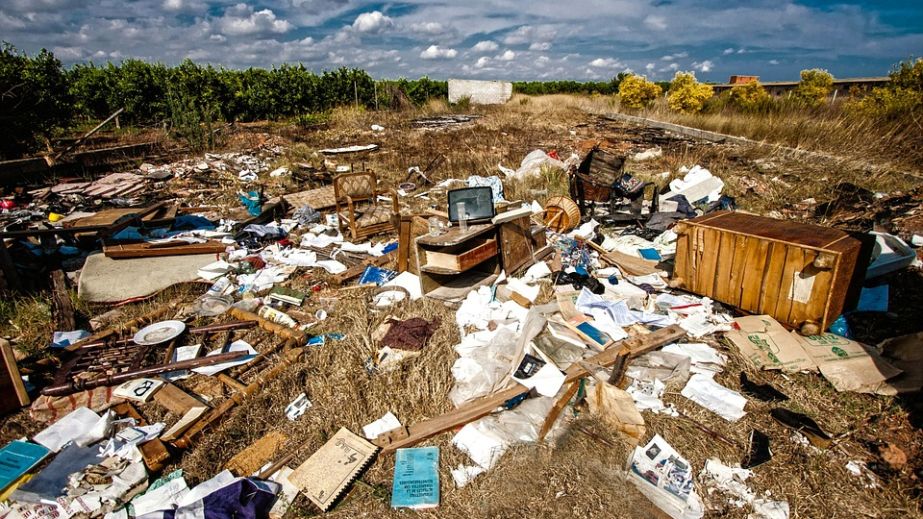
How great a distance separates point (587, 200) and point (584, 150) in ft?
16.2

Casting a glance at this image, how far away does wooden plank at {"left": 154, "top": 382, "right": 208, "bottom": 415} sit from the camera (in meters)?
2.91

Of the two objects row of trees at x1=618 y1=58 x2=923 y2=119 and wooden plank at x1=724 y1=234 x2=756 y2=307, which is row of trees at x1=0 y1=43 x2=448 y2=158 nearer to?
row of trees at x1=618 y1=58 x2=923 y2=119

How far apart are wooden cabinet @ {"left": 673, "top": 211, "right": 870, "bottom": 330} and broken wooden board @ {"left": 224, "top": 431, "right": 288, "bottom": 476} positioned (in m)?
3.79

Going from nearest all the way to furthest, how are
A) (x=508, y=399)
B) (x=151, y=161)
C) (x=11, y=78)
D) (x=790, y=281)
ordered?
(x=508, y=399) < (x=790, y=281) < (x=11, y=78) < (x=151, y=161)

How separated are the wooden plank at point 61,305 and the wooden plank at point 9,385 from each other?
111 cm

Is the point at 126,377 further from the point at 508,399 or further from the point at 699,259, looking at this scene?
the point at 699,259

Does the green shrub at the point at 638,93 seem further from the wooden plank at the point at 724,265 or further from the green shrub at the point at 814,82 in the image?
the wooden plank at the point at 724,265

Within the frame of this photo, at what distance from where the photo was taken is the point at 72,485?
232 cm

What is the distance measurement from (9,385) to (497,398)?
A: 3.43m

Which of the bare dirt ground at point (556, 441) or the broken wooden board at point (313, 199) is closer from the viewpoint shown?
the bare dirt ground at point (556, 441)

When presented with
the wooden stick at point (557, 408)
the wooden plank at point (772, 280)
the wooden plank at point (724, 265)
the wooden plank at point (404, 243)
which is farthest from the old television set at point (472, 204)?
the wooden plank at point (772, 280)

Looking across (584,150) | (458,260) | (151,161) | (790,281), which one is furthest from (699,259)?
(151,161)

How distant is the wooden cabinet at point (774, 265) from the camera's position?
314 centimetres

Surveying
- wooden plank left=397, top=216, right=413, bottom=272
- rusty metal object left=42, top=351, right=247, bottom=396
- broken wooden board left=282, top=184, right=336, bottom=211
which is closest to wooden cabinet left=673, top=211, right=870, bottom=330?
wooden plank left=397, top=216, right=413, bottom=272
